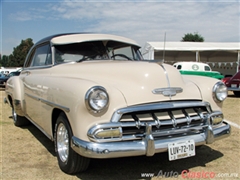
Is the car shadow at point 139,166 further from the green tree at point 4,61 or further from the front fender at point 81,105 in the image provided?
the green tree at point 4,61

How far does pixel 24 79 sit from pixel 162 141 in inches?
119

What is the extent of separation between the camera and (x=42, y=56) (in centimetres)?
420

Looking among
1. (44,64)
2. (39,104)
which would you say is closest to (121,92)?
(39,104)

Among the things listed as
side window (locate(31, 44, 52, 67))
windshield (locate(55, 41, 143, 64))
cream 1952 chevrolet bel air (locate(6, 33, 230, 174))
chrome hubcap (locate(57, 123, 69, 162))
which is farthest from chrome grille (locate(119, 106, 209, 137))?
side window (locate(31, 44, 52, 67))

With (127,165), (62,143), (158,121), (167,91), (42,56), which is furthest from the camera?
(42,56)

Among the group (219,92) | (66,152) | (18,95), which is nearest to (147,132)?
(66,152)

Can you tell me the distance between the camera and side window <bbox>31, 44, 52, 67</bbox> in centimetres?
385

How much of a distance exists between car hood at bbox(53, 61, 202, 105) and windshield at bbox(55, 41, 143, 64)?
55cm

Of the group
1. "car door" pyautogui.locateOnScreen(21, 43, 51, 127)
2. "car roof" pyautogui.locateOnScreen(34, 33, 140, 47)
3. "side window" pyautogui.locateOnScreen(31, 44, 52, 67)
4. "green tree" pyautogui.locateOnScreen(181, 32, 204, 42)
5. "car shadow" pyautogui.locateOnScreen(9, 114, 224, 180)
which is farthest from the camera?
"green tree" pyautogui.locateOnScreen(181, 32, 204, 42)

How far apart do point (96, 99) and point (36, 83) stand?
1.67 m

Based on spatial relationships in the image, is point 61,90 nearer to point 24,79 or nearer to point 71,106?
point 71,106

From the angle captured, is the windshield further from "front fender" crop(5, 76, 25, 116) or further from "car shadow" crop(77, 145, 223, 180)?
"car shadow" crop(77, 145, 223, 180)

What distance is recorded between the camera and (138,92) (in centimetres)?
259

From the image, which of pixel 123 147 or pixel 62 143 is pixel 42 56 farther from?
pixel 123 147
